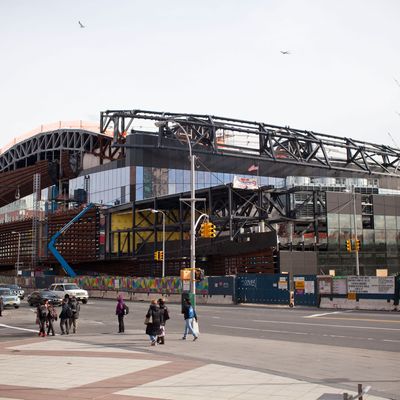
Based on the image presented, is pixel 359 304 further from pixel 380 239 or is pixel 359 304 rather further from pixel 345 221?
pixel 380 239

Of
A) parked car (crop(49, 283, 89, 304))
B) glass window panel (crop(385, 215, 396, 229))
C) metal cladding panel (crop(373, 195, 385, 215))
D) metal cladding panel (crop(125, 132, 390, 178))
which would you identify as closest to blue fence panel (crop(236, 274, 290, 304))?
parked car (crop(49, 283, 89, 304))

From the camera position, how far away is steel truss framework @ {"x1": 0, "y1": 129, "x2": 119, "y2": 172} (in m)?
92.8

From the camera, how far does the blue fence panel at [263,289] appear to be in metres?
43.2

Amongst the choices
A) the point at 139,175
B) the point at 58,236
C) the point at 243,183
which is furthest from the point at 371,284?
the point at 58,236

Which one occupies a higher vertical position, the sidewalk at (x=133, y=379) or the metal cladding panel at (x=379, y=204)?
the metal cladding panel at (x=379, y=204)

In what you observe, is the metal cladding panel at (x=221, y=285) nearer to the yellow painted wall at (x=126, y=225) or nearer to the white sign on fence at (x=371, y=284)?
the white sign on fence at (x=371, y=284)

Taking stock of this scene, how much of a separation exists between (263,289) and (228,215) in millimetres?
21807

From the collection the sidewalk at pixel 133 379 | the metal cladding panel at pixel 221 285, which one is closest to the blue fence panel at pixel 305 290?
the metal cladding panel at pixel 221 285

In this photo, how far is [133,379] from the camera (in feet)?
41.9

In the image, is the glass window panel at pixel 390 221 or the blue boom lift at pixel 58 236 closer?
the glass window panel at pixel 390 221

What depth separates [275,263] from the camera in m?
57.8

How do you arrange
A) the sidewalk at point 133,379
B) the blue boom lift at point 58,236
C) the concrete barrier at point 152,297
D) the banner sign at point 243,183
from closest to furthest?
the sidewalk at point 133,379 → the concrete barrier at point 152,297 → the banner sign at point 243,183 → the blue boom lift at point 58,236

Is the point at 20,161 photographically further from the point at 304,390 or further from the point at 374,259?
the point at 304,390

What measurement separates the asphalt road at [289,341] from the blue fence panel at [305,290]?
6392 millimetres
